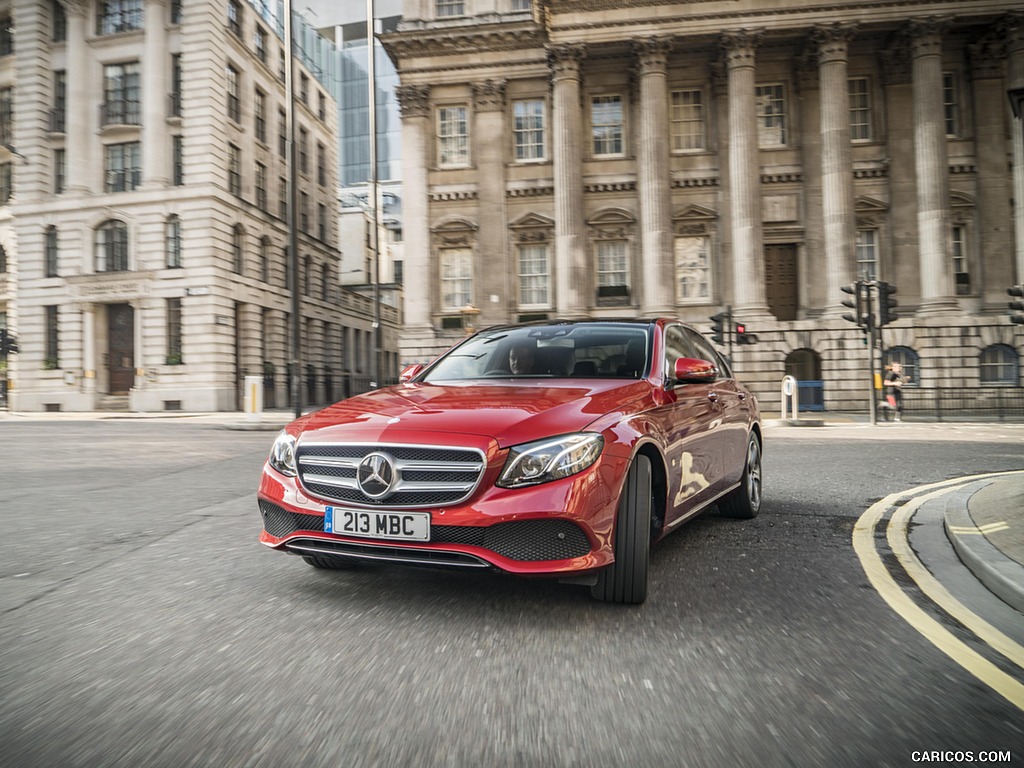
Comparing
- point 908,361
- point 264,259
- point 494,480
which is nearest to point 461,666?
point 494,480

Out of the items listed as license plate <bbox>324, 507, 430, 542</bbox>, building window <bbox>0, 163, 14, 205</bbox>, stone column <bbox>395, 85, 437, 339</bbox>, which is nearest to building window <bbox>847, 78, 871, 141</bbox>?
stone column <bbox>395, 85, 437, 339</bbox>

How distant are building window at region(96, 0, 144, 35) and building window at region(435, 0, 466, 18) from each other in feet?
43.6

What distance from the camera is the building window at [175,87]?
103ft

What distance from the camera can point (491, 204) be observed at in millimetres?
29375

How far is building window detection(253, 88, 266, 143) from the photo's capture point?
35.3 m

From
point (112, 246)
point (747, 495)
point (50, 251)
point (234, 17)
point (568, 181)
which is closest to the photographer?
point (747, 495)

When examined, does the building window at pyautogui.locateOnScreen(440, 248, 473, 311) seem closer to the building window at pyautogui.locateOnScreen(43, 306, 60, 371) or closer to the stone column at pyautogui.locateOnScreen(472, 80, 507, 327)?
the stone column at pyautogui.locateOnScreen(472, 80, 507, 327)

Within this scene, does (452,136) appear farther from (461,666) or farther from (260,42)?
(461,666)

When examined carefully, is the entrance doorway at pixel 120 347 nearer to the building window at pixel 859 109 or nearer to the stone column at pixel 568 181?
the stone column at pixel 568 181

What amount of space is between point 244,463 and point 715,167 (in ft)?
75.4

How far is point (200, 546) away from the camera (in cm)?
494

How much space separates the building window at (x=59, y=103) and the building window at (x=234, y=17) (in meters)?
7.78

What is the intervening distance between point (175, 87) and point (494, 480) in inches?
1363

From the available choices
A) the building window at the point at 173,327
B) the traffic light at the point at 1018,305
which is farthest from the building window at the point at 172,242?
A: the traffic light at the point at 1018,305
